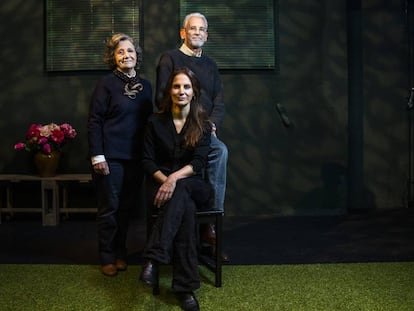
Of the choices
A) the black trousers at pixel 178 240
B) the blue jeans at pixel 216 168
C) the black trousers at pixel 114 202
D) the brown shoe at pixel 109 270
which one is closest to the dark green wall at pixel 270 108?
the blue jeans at pixel 216 168

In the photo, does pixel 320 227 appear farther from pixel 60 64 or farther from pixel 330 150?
pixel 60 64

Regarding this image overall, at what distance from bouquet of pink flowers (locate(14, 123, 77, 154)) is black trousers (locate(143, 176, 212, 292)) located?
2484 millimetres

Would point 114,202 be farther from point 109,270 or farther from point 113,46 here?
point 113,46

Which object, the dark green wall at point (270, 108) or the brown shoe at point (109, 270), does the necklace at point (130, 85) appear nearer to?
the brown shoe at point (109, 270)

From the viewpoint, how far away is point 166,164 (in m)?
3.07

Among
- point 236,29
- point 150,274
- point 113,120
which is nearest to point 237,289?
point 150,274

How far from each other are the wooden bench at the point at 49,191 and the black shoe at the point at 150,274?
2391mm

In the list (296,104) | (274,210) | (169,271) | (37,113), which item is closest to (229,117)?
(296,104)

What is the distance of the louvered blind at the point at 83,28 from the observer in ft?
17.2

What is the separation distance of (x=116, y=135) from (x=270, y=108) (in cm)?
235

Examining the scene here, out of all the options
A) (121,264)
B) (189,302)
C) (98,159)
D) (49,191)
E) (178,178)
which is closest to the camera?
(189,302)

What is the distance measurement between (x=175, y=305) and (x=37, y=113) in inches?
126

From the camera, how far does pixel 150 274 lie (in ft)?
8.67

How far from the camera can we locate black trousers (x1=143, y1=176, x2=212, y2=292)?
257 cm
